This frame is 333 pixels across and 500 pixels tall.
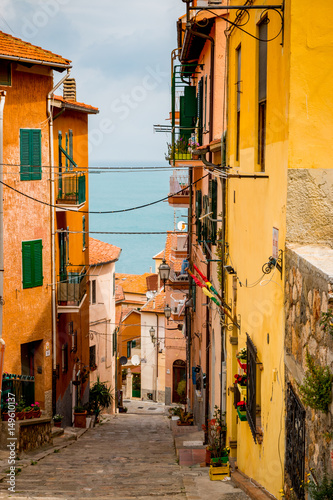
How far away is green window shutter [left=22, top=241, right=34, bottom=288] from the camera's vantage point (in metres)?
20.7

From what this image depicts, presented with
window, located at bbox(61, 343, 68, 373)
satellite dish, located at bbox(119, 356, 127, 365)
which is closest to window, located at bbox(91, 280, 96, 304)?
window, located at bbox(61, 343, 68, 373)

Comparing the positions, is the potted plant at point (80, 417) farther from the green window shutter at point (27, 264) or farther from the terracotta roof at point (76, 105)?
the terracotta roof at point (76, 105)

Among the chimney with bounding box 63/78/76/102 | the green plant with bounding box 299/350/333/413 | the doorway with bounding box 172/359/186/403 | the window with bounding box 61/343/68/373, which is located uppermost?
the chimney with bounding box 63/78/76/102

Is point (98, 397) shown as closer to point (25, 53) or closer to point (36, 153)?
point (36, 153)

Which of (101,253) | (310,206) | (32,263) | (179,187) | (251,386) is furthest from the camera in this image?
(101,253)

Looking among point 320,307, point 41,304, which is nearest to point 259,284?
point 320,307

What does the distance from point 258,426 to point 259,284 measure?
6.28ft

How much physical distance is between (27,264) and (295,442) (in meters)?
15.4

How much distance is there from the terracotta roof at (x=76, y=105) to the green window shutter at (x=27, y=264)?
504 centimetres

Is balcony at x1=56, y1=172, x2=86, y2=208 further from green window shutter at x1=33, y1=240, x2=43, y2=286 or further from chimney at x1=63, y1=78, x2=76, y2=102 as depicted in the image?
chimney at x1=63, y1=78, x2=76, y2=102

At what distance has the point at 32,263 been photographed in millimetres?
21062

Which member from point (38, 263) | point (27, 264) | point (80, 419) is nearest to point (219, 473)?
point (27, 264)

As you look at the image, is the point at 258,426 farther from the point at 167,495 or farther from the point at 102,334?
the point at 102,334

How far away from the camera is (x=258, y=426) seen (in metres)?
8.98
